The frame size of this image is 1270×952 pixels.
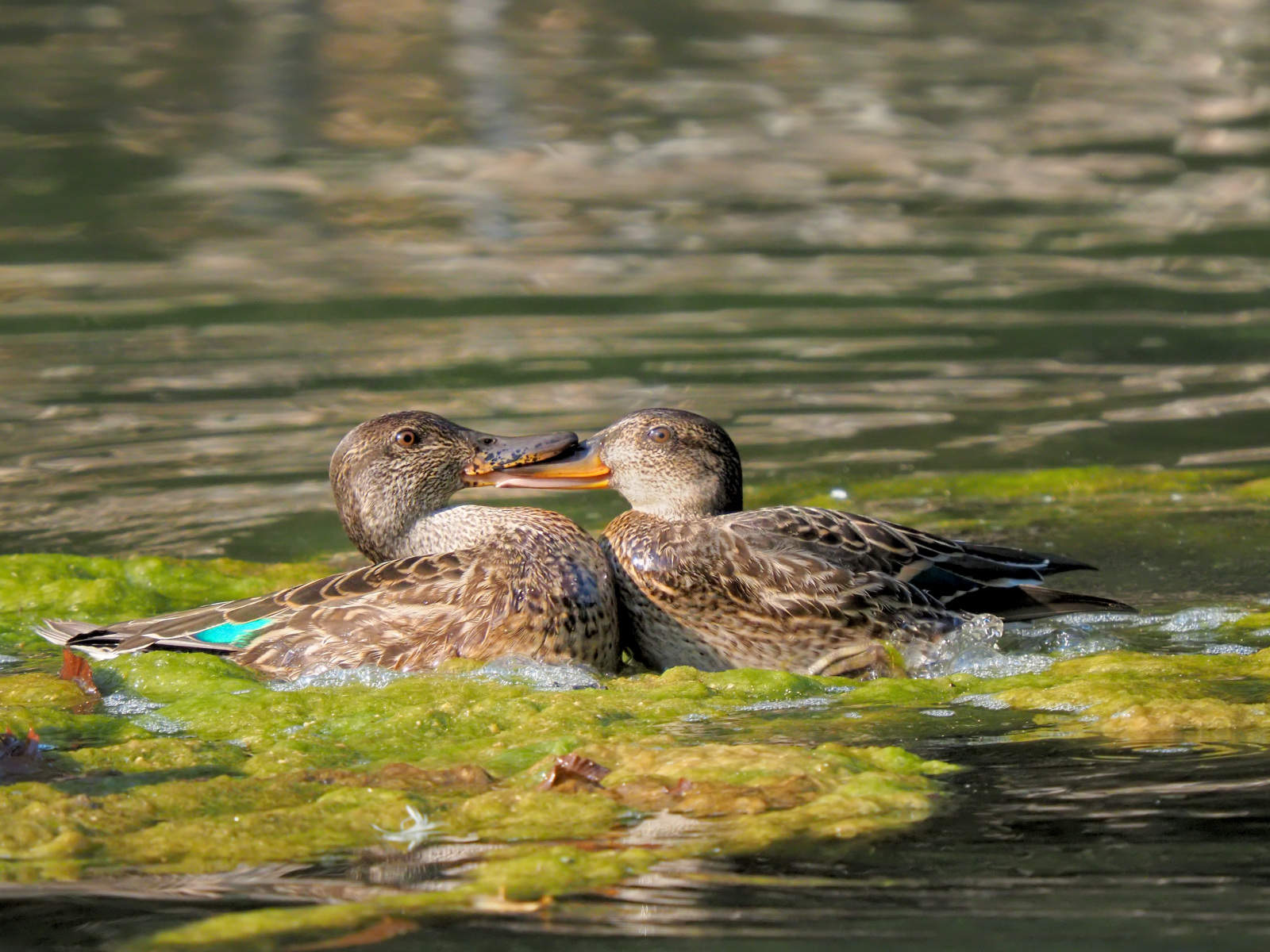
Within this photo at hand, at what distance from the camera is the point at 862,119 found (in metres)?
A: 22.8

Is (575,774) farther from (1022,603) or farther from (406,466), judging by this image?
(1022,603)

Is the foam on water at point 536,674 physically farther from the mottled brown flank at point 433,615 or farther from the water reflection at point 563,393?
the water reflection at point 563,393

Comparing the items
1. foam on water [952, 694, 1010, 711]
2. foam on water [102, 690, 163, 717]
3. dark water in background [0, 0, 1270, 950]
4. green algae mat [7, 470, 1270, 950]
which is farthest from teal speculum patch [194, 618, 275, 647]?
foam on water [952, 694, 1010, 711]

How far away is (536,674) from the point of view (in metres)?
6.54

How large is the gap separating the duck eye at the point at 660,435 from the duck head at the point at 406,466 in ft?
1.15

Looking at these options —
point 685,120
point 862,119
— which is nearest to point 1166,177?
point 862,119

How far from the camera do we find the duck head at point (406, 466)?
7332mm

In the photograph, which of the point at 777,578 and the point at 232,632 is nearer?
the point at 232,632

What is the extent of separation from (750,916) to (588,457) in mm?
3737

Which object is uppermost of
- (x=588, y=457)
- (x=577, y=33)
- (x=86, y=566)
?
(x=577, y=33)

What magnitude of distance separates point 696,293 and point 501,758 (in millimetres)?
10034

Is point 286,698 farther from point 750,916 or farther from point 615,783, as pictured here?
point 750,916

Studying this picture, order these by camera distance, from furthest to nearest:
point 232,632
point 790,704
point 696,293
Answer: point 696,293
point 232,632
point 790,704

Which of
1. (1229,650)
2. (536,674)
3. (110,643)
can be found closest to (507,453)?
(536,674)
